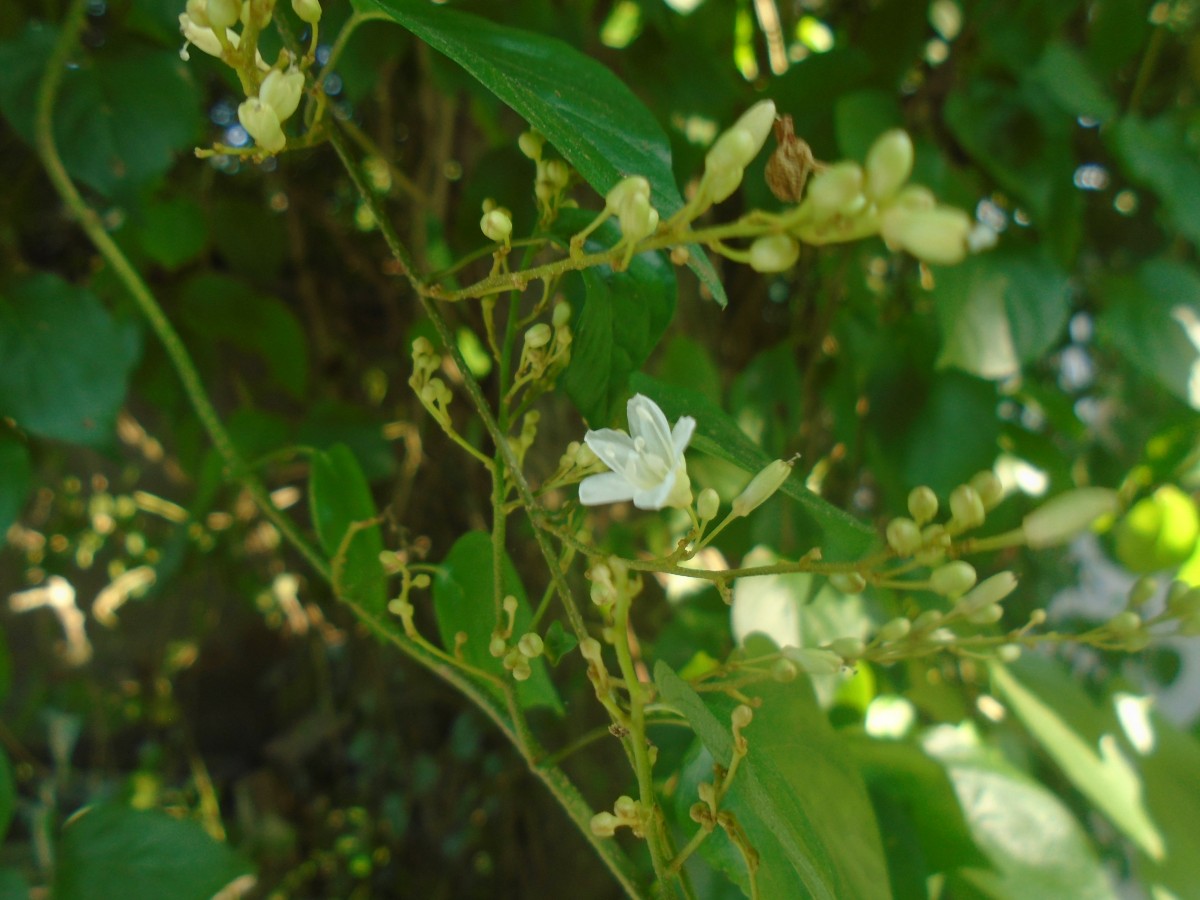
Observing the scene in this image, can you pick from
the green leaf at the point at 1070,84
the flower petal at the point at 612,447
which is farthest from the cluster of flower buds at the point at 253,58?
the green leaf at the point at 1070,84

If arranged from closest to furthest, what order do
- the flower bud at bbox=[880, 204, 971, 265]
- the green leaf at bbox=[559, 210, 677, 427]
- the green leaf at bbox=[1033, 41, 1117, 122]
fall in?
the flower bud at bbox=[880, 204, 971, 265] < the green leaf at bbox=[559, 210, 677, 427] < the green leaf at bbox=[1033, 41, 1117, 122]

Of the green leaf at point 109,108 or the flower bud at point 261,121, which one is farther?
the green leaf at point 109,108

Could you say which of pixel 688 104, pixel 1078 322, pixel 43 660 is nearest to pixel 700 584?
pixel 688 104

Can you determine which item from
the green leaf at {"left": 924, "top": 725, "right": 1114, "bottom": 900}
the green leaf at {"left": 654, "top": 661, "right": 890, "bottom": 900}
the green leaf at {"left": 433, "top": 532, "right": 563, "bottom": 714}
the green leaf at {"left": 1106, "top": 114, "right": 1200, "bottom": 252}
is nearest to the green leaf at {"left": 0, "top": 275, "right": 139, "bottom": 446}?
the green leaf at {"left": 433, "top": 532, "right": 563, "bottom": 714}

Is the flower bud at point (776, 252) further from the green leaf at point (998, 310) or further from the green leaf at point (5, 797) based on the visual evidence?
the green leaf at point (5, 797)

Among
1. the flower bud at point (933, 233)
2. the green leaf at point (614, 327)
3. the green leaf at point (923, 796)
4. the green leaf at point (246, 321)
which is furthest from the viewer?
the green leaf at point (246, 321)

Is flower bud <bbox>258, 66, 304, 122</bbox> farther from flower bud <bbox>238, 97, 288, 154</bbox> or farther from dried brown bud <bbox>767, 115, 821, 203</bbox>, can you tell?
dried brown bud <bbox>767, 115, 821, 203</bbox>

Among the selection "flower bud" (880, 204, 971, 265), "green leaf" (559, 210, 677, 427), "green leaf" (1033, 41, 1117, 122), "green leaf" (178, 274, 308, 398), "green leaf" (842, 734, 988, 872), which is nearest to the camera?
"flower bud" (880, 204, 971, 265)

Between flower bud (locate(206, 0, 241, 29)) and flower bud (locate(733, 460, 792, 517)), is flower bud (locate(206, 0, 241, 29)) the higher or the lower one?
the higher one

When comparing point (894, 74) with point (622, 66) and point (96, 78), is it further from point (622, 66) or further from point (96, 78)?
point (96, 78)
